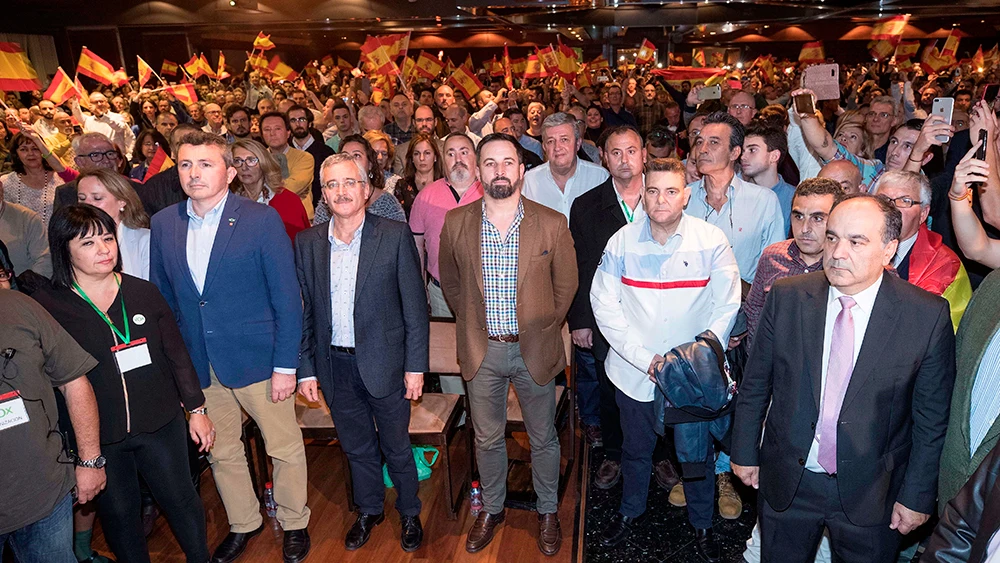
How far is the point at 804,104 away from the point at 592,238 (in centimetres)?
155

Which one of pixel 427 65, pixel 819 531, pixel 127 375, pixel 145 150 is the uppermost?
pixel 427 65

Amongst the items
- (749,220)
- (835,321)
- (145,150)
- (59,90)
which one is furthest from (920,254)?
(59,90)

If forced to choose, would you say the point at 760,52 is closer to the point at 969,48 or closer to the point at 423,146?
the point at 969,48

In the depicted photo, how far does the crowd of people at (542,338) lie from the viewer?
188 centimetres

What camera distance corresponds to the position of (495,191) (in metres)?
2.60

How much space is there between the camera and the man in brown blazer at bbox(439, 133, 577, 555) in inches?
104

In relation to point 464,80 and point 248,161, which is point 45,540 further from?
point 464,80

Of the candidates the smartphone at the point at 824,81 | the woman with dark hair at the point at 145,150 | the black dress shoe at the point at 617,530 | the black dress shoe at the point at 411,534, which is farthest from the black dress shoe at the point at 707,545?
the woman with dark hair at the point at 145,150

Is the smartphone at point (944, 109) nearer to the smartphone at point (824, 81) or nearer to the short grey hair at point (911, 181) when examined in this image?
the short grey hair at point (911, 181)

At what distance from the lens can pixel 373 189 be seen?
3580mm

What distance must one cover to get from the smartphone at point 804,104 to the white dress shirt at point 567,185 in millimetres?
1140

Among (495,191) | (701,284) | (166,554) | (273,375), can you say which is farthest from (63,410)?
(701,284)

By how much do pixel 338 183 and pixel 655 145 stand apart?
2.46 m

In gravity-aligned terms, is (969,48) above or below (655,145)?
above
